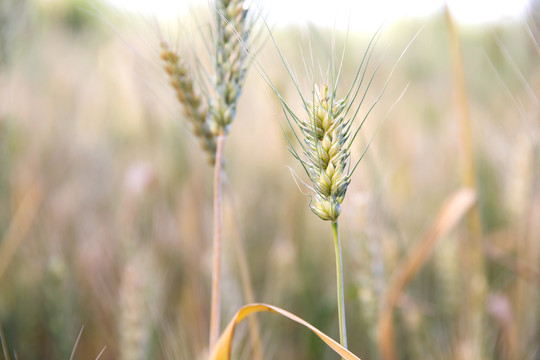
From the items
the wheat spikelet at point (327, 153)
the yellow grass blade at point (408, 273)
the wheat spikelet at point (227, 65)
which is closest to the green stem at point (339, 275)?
the wheat spikelet at point (327, 153)

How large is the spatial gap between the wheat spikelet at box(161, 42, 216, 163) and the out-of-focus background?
4 centimetres

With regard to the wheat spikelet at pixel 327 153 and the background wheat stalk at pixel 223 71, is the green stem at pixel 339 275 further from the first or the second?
the background wheat stalk at pixel 223 71

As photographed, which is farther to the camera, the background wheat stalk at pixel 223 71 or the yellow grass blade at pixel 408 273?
the yellow grass blade at pixel 408 273

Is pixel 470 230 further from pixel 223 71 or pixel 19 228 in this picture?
pixel 19 228

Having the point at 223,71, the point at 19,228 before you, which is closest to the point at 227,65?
the point at 223,71

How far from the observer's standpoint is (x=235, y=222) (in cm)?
76

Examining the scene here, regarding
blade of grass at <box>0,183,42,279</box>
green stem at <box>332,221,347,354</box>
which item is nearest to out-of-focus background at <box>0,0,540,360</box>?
blade of grass at <box>0,183,42,279</box>

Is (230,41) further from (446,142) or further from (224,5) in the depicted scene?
(446,142)

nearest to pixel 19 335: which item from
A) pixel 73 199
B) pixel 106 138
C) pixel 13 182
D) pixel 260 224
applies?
pixel 13 182

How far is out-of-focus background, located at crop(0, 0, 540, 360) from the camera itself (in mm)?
1017

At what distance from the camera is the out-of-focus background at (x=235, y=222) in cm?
102

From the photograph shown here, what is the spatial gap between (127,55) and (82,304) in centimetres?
104

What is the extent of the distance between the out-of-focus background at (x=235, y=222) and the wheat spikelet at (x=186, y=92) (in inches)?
1.4

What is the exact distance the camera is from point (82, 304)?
157 cm
